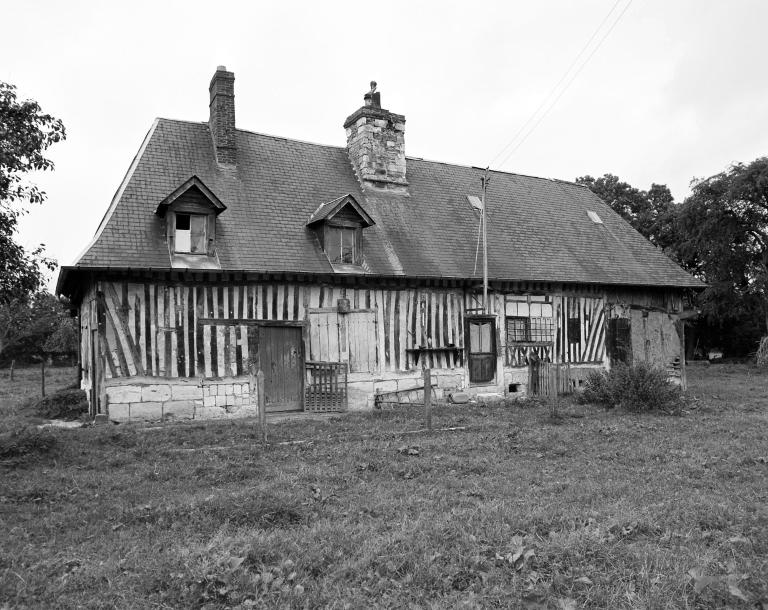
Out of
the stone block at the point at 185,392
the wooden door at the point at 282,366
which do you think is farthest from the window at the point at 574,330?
the stone block at the point at 185,392

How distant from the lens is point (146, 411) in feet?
41.0

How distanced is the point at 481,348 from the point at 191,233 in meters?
7.80

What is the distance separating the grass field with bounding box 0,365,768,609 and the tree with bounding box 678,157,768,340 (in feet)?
79.7

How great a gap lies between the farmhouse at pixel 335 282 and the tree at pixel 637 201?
21.1 meters

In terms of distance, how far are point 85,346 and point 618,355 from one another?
14.3 meters

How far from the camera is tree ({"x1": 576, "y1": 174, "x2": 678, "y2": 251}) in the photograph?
39906 millimetres

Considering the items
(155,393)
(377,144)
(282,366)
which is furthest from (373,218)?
(155,393)

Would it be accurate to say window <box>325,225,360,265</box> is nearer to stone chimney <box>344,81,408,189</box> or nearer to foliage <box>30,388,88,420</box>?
stone chimney <box>344,81,408,189</box>

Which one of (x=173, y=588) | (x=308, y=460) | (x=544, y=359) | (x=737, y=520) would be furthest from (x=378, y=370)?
(x=173, y=588)

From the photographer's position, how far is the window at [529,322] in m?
16.7

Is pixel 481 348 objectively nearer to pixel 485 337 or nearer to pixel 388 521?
pixel 485 337

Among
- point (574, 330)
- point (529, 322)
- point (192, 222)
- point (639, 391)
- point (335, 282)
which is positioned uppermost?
point (192, 222)

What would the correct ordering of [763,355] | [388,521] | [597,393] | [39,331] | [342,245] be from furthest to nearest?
[39,331] → [763,355] → [342,245] → [597,393] → [388,521]

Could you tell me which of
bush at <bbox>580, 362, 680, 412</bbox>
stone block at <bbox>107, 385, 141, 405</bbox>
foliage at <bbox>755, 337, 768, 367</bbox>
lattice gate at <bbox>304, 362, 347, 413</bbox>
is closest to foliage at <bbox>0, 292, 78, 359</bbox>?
stone block at <bbox>107, 385, 141, 405</bbox>
